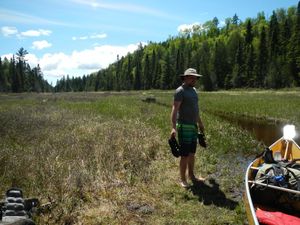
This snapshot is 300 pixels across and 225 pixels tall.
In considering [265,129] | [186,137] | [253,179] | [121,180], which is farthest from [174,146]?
[265,129]

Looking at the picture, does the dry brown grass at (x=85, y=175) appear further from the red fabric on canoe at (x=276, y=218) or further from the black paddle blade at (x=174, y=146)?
the red fabric on canoe at (x=276, y=218)

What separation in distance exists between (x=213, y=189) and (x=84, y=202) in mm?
2698

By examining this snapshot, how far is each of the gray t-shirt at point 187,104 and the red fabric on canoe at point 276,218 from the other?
240 centimetres

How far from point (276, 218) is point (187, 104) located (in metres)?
2.79

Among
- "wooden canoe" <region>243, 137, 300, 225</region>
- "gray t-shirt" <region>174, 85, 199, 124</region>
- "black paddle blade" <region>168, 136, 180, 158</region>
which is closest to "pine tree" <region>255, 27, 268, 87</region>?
"wooden canoe" <region>243, 137, 300, 225</region>

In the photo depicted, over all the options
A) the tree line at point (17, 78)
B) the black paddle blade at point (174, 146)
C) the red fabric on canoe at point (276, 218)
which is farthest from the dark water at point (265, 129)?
the tree line at point (17, 78)

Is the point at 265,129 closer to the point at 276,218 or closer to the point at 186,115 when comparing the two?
the point at 186,115

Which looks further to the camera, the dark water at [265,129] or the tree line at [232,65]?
the tree line at [232,65]

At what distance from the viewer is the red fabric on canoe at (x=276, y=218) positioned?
4987 mm

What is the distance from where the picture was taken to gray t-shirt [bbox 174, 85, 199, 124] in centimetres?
686

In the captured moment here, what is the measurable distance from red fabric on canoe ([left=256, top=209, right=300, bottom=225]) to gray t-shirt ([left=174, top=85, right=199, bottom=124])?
240cm

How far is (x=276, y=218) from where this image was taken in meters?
5.10

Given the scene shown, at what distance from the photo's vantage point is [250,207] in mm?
4738

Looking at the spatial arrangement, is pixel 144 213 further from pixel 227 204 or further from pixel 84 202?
pixel 227 204
